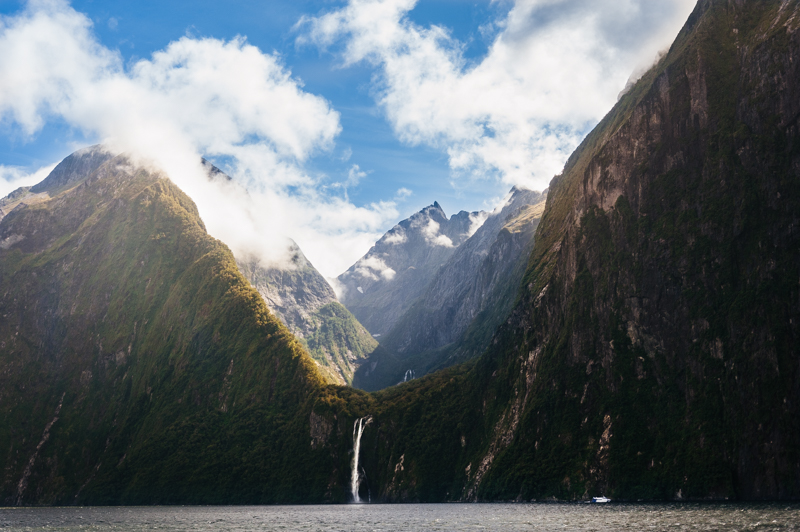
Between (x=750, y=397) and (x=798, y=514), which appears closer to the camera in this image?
(x=798, y=514)

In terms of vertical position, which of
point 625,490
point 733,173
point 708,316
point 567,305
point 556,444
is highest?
point 733,173

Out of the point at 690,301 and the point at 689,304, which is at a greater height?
the point at 690,301

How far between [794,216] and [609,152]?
64518 mm

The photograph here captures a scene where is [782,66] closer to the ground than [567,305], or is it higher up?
higher up

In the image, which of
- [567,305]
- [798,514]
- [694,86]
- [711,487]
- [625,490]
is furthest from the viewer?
[567,305]

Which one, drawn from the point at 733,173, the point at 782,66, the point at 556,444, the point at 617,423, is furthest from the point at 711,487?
the point at 782,66

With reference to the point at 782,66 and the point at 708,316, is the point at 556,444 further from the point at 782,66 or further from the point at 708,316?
the point at 782,66

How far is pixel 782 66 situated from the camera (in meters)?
153

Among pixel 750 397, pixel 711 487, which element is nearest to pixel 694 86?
pixel 750 397

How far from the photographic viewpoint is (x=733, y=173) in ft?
517

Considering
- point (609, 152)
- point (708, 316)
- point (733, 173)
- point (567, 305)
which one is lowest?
point (708, 316)

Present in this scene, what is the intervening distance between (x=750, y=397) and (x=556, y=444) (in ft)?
185

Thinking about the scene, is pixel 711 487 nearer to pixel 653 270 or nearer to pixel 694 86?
pixel 653 270

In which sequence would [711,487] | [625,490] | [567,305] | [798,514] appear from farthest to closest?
[567,305]
[625,490]
[711,487]
[798,514]
